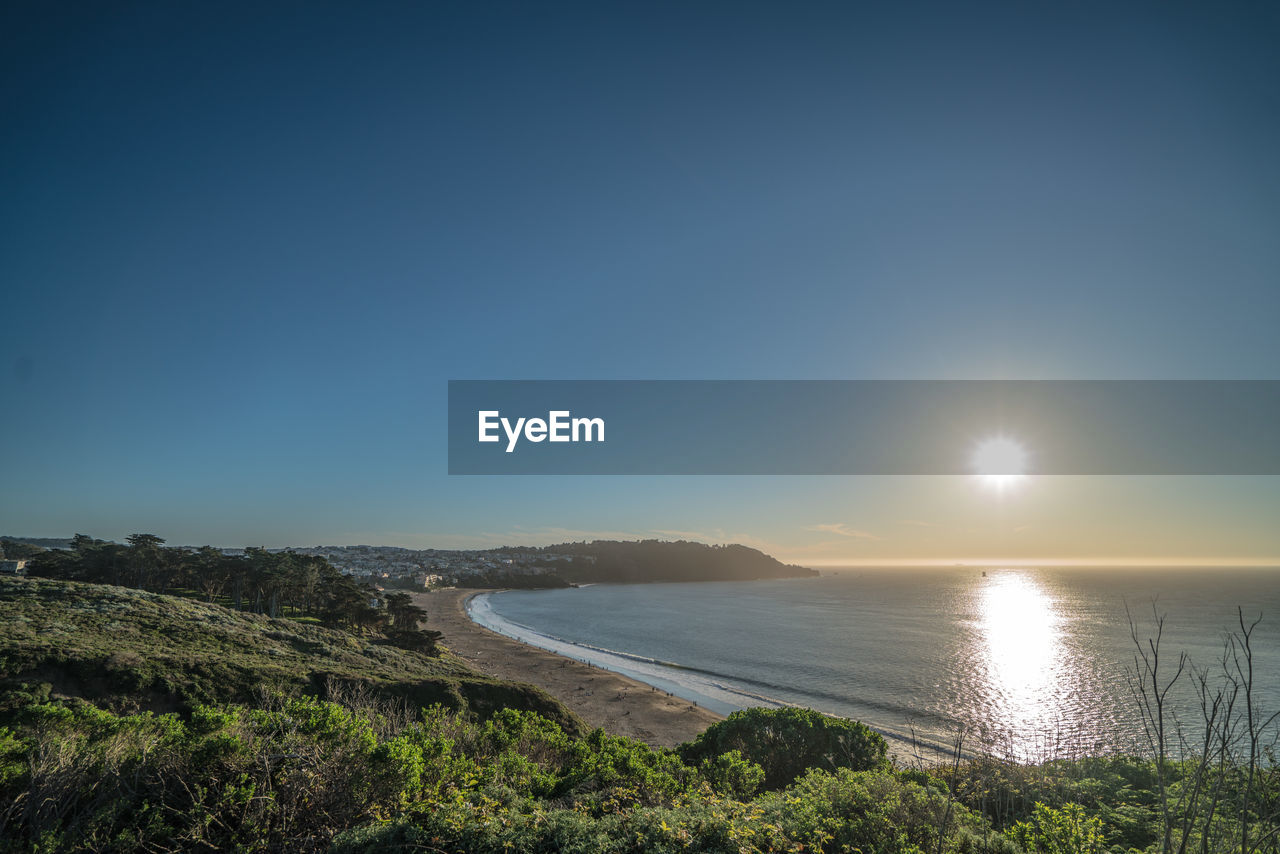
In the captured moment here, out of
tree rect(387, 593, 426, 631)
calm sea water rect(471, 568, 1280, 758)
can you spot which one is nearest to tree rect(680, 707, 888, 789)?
calm sea water rect(471, 568, 1280, 758)

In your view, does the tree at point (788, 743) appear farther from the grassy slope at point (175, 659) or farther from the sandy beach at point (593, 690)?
the sandy beach at point (593, 690)

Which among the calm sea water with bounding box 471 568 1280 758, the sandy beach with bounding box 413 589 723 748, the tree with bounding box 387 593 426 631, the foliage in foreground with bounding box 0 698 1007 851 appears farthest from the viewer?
the tree with bounding box 387 593 426 631

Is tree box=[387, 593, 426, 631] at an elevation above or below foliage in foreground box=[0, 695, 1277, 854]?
below

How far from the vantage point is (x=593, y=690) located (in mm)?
38656

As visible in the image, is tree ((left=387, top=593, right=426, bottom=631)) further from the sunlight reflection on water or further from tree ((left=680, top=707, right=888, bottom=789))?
the sunlight reflection on water

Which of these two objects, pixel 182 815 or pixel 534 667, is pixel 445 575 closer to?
pixel 534 667

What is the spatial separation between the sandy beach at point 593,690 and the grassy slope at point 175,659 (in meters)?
8.03

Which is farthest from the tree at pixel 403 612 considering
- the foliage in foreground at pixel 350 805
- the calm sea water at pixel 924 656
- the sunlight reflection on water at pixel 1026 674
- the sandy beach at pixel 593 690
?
the foliage in foreground at pixel 350 805

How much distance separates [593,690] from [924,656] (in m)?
33.2

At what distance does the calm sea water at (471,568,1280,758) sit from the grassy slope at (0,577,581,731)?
18440mm

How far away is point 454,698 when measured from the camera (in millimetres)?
21453

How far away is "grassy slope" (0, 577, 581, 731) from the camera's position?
16.9 metres

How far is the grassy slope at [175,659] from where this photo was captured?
16938 mm

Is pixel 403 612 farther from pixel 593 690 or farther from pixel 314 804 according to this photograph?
pixel 314 804
